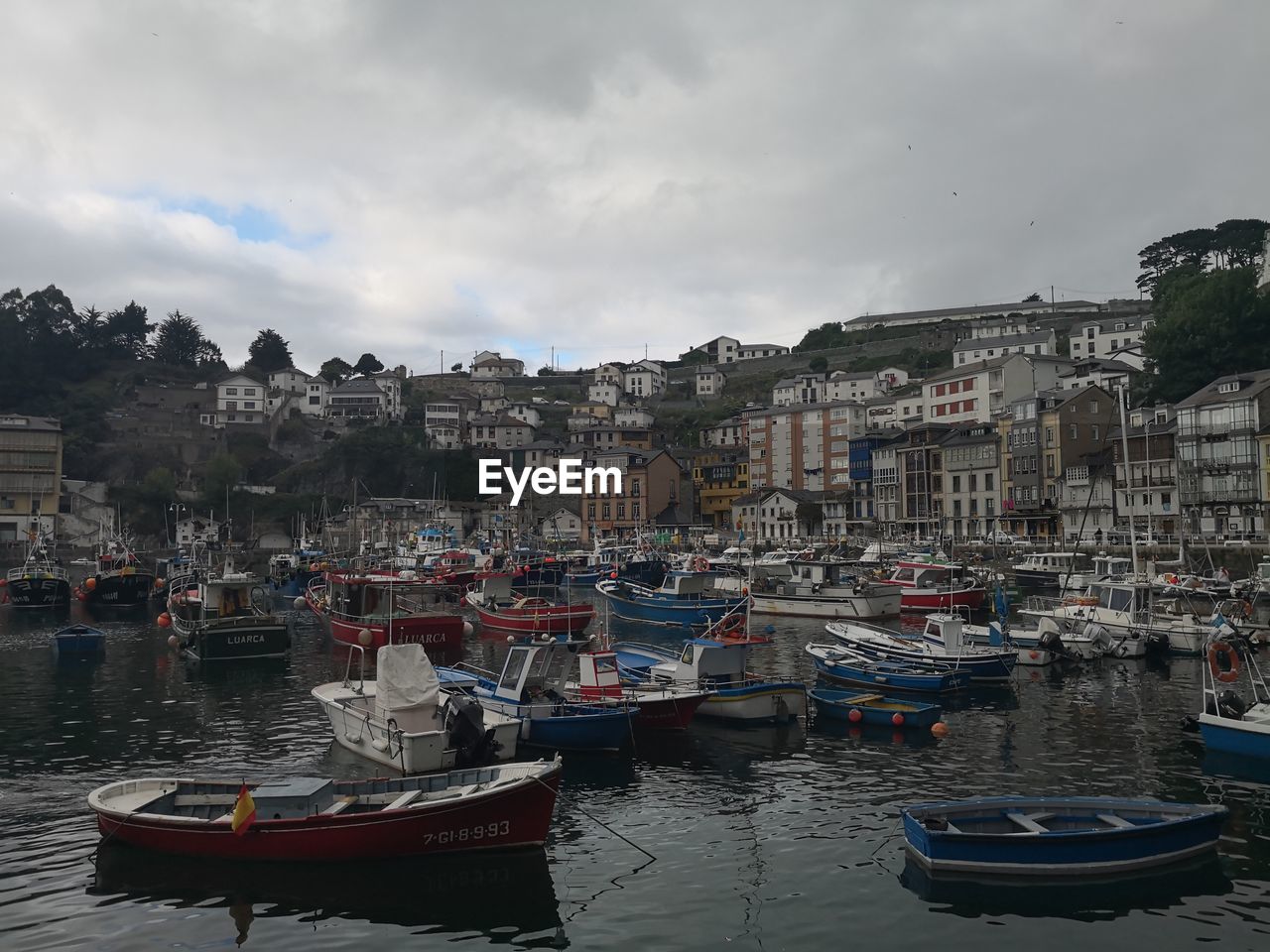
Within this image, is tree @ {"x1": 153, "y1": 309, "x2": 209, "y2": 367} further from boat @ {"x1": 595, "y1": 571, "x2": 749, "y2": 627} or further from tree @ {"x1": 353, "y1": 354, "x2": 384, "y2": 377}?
boat @ {"x1": 595, "y1": 571, "x2": 749, "y2": 627}

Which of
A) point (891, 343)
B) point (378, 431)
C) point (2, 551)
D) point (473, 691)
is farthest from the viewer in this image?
point (891, 343)

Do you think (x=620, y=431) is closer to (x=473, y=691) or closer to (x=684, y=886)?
(x=473, y=691)

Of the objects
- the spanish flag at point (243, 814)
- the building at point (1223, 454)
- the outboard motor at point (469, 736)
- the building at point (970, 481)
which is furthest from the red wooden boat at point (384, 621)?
the building at point (970, 481)

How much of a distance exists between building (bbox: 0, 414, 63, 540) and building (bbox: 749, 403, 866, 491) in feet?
273

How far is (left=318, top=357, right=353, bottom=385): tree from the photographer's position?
166488 millimetres

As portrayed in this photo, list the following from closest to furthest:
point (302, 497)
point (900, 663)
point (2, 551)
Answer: point (900, 663) < point (2, 551) < point (302, 497)

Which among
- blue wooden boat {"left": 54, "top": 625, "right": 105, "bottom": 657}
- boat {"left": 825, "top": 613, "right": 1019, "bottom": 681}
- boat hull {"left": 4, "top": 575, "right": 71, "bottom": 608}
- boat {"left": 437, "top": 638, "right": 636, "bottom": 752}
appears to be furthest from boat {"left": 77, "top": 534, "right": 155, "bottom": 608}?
boat {"left": 825, "top": 613, "right": 1019, "bottom": 681}

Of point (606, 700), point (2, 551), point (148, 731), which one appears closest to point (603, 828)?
point (606, 700)

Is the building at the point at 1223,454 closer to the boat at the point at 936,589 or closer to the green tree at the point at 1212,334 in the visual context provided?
the green tree at the point at 1212,334

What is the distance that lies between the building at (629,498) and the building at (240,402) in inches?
2266

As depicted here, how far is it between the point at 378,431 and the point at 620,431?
35100 mm

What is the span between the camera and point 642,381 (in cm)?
16125

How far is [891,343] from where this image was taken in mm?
146125

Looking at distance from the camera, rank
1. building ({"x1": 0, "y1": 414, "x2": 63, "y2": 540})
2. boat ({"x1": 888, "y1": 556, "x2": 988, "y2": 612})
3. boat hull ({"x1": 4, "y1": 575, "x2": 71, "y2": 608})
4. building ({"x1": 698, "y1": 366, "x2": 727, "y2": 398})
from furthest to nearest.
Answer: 1. building ({"x1": 698, "y1": 366, "x2": 727, "y2": 398})
2. building ({"x1": 0, "y1": 414, "x2": 63, "y2": 540})
3. boat hull ({"x1": 4, "y1": 575, "x2": 71, "y2": 608})
4. boat ({"x1": 888, "y1": 556, "x2": 988, "y2": 612})
